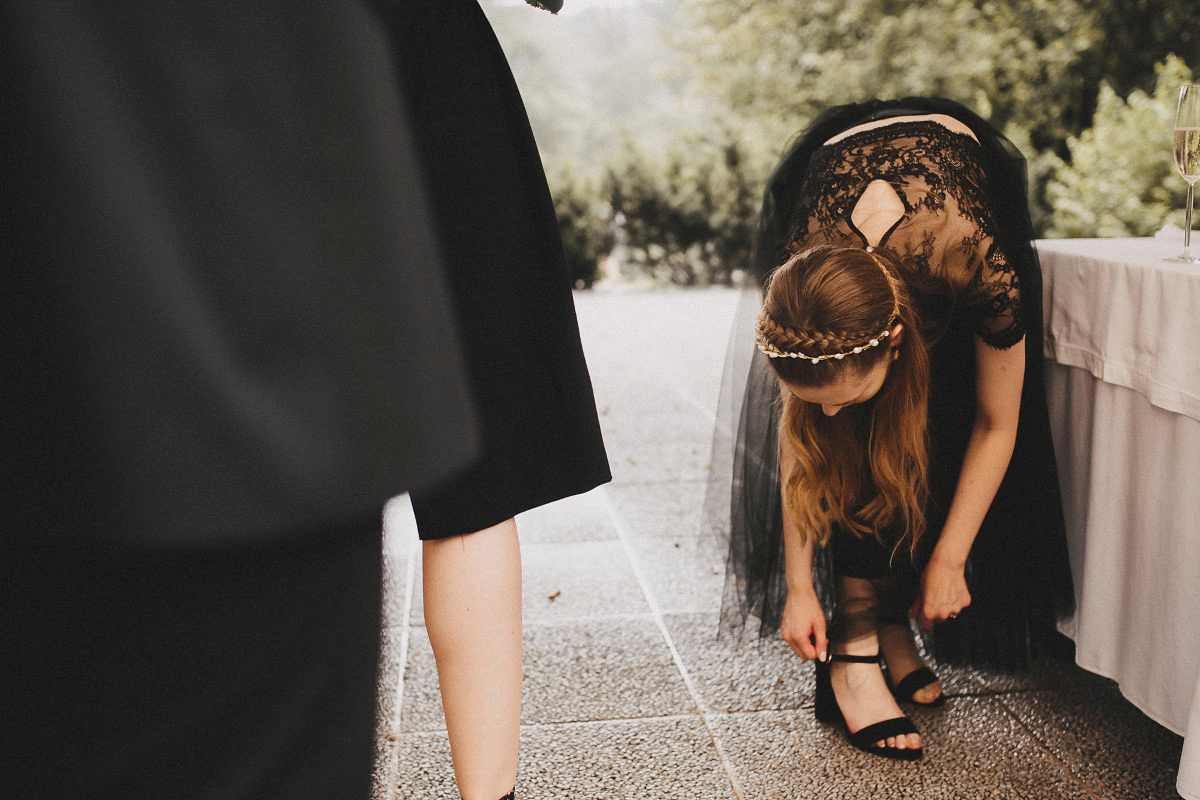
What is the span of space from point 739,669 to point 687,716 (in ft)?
0.83

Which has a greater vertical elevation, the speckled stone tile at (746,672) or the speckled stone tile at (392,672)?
the speckled stone tile at (392,672)

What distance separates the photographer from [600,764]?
2.07 meters

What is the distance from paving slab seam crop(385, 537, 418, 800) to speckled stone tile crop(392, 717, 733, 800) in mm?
15

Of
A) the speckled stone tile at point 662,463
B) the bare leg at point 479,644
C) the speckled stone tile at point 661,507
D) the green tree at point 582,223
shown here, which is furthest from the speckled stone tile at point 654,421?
the green tree at point 582,223

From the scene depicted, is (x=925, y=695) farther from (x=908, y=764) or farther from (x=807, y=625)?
(x=807, y=625)

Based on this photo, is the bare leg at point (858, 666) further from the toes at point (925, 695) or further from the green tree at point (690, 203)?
the green tree at point (690, 203)

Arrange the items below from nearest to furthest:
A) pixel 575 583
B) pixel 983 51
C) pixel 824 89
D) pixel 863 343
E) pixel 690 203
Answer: pixel 863 343 < pixel 575 583 < pixel 690 203 < pixel 983 51 < pixel 824 89

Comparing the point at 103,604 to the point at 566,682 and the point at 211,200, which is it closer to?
the point at 211,200

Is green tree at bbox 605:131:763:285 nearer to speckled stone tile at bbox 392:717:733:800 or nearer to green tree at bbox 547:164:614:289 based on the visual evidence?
green tree at bbox 547:164:614:289

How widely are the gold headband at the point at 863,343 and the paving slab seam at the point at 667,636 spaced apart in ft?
2.69

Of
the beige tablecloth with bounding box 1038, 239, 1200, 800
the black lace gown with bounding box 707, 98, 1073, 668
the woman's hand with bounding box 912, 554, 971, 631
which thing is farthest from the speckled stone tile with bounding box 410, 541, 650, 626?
the beige tablecloth with bounding box 1038, 239, 1200, 800

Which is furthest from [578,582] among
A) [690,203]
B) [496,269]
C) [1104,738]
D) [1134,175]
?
[690,203]

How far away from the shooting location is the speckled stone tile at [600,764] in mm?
1972

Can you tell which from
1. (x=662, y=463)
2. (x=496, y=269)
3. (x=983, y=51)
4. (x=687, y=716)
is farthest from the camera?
(x=983, y=51)
